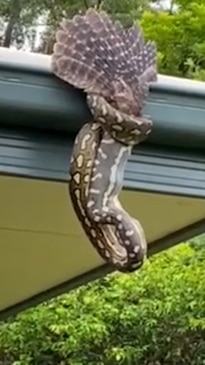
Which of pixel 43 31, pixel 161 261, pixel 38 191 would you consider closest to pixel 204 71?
pixel 161 261

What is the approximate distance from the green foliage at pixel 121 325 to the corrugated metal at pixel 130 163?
4389 mm

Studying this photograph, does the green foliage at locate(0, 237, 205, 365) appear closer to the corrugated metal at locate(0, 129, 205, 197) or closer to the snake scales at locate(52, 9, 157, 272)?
the corrugated metal at locate(0, 129, 205, 197)

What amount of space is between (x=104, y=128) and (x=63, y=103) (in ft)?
0.16

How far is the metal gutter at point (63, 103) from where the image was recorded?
0.95m

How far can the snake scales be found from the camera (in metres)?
0.93

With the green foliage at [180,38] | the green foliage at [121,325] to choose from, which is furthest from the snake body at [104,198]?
the green foliage at [180,38]

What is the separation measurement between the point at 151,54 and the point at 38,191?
0.22 meters

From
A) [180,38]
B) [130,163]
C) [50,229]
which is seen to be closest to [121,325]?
[180,38]

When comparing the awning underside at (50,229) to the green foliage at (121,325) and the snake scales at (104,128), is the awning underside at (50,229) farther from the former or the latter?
the green foliage at (121,325)

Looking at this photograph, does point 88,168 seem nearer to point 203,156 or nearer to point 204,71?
point 203,156

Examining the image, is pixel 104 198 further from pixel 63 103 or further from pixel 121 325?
pixel 121 325

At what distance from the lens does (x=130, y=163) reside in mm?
1026

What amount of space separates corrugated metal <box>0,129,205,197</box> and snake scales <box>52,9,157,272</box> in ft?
0.13

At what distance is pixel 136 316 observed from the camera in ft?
18.2
